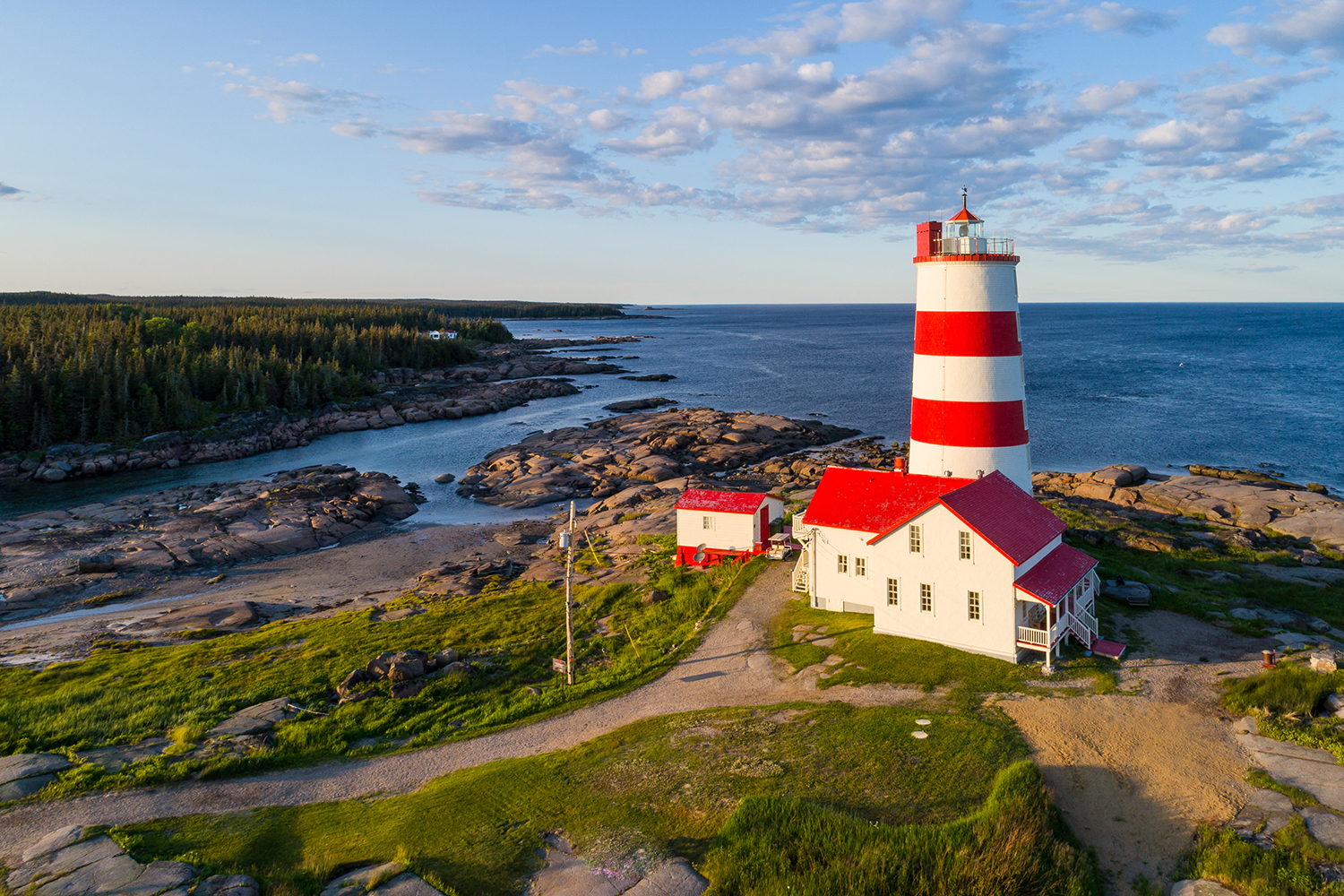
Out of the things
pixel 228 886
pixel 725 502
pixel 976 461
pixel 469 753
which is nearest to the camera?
pixel 228 886

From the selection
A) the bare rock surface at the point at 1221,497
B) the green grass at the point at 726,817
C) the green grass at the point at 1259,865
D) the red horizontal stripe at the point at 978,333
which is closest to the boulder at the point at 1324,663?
the green grass at the point at 1259,865

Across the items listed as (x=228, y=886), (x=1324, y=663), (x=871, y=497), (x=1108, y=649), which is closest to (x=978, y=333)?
(x=871, y=497)

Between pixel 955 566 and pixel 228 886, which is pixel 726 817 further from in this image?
pixel 955 566

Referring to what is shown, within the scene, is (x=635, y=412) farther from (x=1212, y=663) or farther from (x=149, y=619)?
(x=1212, y=663)

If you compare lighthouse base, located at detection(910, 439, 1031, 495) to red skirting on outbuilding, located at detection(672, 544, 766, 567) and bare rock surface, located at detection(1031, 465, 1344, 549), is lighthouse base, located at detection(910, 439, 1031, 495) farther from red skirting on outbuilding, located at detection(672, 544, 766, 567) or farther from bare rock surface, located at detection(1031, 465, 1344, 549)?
bare rock surface, located at detection(1031, 465, 1344, 549)

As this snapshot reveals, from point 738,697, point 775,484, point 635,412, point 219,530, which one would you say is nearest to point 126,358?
point 219,530

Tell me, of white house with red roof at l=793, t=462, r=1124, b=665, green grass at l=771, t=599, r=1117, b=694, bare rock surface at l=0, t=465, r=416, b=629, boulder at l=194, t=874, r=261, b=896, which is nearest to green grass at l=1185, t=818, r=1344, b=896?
green grass at l=771, t=599, r=1117, b=694
